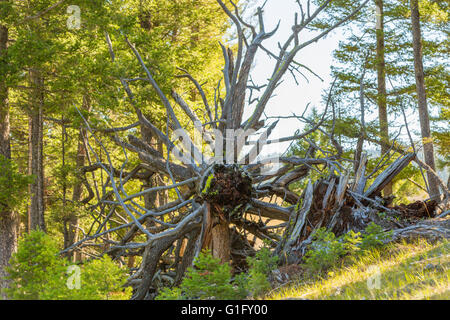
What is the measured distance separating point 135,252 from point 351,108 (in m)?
10.5

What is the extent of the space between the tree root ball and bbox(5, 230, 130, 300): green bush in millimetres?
2752

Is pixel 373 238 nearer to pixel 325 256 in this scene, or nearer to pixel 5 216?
pixel 325 256

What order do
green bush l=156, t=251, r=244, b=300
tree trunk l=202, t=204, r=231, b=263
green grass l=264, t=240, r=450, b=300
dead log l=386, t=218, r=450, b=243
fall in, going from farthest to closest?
tree trunk l=202, t=204, r=231, b=263, dead log l=386, t=218, r=450, b=243, green bush l=156, t=251, r=244, b=300, green grass l=264, t=240, r=450, b=300

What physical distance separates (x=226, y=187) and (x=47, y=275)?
3309mm

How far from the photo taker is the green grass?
3.48m

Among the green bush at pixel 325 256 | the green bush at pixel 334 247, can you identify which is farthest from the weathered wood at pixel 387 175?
the green bush at pixel 325 256

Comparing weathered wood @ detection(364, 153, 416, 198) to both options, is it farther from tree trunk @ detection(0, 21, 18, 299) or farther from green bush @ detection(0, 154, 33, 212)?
tree trunk @ detection(0, 21, 18, 299)

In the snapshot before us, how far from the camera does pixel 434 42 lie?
54.1ft

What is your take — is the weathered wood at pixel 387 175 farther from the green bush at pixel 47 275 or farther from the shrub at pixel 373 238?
the green bush at pixel 47 275

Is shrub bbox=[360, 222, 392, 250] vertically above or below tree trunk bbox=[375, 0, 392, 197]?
below

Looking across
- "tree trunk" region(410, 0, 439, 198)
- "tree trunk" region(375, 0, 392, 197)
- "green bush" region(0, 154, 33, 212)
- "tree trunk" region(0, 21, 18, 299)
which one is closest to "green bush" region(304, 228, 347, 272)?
"green bush" region(0, 154, 33, 212)

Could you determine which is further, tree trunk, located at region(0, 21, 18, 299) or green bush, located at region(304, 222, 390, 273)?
tree trunk, located at region(0, 21, 18, 299)
